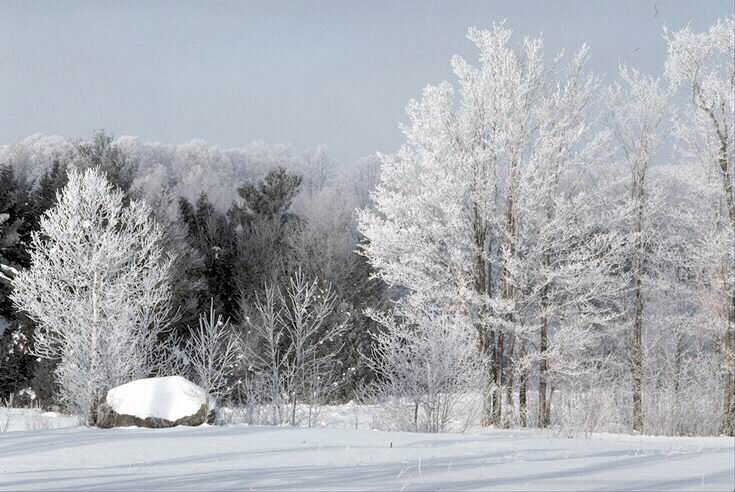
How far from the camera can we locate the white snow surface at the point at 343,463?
595 cm

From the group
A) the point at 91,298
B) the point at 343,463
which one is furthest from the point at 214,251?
the point at 343,463

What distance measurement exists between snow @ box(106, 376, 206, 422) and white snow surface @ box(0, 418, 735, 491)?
12.4 feet

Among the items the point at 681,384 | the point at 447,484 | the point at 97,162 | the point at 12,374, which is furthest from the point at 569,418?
the point at 97,162

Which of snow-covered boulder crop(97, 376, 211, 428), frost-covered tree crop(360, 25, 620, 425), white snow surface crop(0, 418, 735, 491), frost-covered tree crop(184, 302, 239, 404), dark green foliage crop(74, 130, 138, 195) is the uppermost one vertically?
dark green foliage crop(74, 130, 138, 195)

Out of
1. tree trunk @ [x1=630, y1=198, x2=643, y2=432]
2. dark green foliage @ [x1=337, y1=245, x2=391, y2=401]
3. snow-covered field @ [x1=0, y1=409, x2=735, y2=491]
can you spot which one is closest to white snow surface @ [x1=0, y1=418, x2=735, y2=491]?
snow-covered field @ [x1=0, y1=409, x2=735, y2=491]

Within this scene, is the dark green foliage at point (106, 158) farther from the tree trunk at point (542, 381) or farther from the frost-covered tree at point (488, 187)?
the tree trunk at point (542, 381)

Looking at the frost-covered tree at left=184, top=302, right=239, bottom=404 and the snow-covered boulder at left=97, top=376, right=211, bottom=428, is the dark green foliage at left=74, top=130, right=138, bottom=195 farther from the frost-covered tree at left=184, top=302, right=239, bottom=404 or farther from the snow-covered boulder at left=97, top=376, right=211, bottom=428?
the snow-covered boulder at left=97, top=376, right=211, bottom=428

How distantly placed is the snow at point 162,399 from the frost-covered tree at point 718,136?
36.3 ft

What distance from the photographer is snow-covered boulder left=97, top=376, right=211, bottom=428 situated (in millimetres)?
13336

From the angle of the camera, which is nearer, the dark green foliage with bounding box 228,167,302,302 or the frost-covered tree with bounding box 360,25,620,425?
Answer: the frost-covered tree with bounding box 360,25,620,425

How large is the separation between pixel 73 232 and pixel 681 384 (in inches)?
616

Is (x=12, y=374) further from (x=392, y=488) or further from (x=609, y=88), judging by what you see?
(x=392, y=488)

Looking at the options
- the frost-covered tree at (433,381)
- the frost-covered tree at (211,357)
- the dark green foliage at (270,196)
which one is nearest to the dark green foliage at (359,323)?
the frost-covered tree at (211,357)

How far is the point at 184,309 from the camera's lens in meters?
28.2
